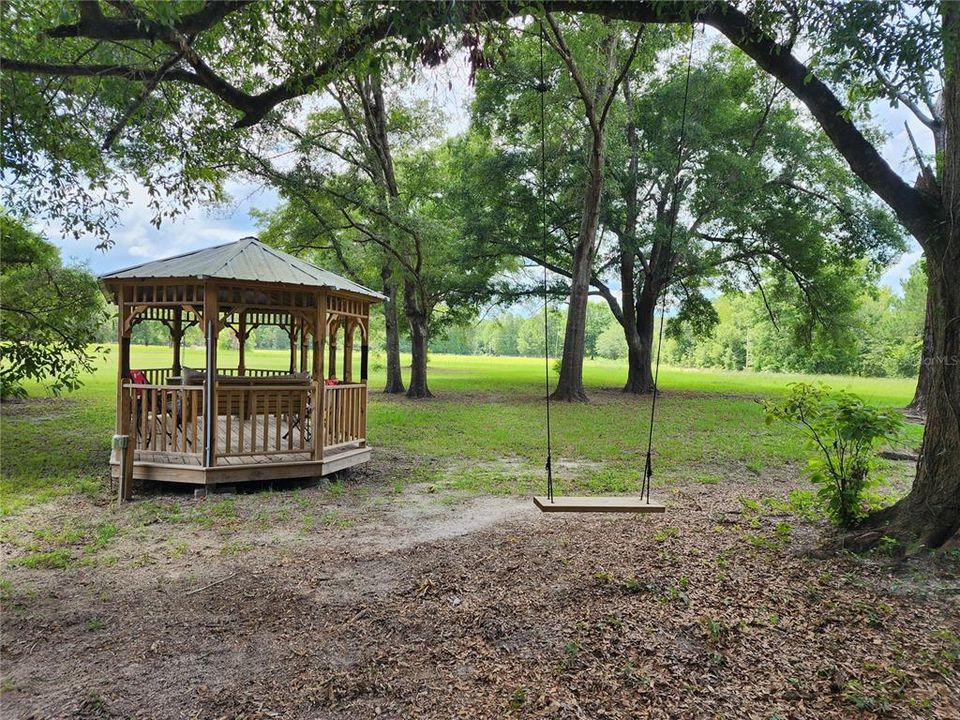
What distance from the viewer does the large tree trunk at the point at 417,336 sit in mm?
19047

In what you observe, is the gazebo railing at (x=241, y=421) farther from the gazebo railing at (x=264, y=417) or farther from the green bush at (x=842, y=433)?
the green bush at (x=842, y=433)

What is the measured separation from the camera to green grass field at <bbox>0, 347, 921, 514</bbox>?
8.05 meters

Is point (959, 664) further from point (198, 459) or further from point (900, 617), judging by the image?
point (198, 459)

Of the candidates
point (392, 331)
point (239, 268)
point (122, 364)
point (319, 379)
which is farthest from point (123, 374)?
point (392, 331)

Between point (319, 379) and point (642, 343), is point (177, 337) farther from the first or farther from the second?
point (642, 343)

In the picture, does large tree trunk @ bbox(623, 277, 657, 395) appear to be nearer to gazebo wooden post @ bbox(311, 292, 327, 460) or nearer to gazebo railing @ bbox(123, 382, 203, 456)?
gazebo wooden post @ bbox(311, 292, 327, 460)

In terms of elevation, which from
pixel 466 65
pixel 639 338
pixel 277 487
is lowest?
pixel 277 487

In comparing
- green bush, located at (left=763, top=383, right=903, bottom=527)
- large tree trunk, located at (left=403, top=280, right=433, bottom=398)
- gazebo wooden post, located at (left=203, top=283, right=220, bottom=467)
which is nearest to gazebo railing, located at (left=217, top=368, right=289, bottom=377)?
gazebo wooden post, located at (left=203, top=283, right=220, bottom=467)

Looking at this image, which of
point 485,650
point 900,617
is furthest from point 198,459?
point 900,617

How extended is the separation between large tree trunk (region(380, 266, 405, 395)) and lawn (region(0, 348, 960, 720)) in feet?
43.2

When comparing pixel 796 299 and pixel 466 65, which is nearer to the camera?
pixel 466 65

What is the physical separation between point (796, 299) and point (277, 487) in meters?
21.2

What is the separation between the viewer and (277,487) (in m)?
7.72

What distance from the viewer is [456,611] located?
3.77 m
